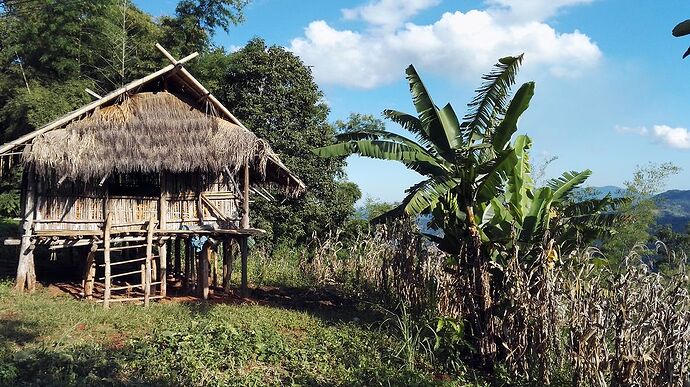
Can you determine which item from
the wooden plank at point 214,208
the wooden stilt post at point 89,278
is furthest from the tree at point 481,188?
the wooden stilt post at point 89,278

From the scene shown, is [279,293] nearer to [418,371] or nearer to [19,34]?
[418,371]

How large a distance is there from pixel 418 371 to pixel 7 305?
7600mm

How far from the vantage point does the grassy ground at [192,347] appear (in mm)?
6398

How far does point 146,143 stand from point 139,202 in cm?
144

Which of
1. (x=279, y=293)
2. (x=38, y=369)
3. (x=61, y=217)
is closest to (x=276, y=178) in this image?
(x=279, y=293)

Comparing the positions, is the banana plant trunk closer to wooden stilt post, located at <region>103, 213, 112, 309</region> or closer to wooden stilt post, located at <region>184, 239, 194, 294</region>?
wooden stilt post, located at <region>103, 213, 112, 309</region>

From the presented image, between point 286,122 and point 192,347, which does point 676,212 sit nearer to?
point 286,122

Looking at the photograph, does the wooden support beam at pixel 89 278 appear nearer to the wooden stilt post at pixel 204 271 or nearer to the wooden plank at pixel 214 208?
the wooden stilt post at pixel 204 271

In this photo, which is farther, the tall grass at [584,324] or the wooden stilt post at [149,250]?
the wooden stilt post at [149,250]

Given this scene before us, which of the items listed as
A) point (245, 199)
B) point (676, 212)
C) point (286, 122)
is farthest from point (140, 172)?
point (676, 212)

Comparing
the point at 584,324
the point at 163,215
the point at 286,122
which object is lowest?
the point at 584,324

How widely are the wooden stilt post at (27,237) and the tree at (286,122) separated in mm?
7392

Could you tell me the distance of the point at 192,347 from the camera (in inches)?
286

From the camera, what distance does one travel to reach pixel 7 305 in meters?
9.80
